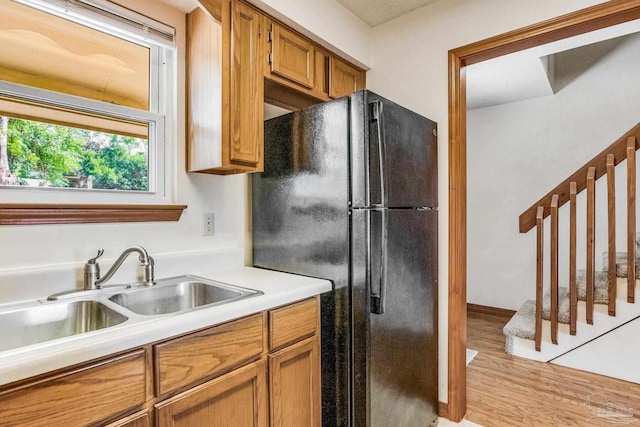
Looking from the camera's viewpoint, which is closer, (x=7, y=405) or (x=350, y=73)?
(x=7, y=405)

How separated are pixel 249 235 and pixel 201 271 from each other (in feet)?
1.17

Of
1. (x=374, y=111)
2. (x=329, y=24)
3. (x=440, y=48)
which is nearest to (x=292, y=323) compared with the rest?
(x=374, y=111)

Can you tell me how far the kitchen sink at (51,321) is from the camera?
116cm

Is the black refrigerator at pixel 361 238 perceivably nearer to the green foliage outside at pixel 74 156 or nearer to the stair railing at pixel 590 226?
Answer: the green foliage outside at pixel 74 156

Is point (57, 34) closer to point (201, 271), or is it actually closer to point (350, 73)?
point (201, 271)

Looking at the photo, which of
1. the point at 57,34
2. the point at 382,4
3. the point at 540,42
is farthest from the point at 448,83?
the point at 57,34

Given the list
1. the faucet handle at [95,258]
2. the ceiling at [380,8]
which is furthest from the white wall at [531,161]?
the faucet handle at [95,258]

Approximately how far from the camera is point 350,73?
2354 mm

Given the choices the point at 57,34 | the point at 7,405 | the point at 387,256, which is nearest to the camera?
the point at 7,405

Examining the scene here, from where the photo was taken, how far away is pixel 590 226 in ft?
8.46

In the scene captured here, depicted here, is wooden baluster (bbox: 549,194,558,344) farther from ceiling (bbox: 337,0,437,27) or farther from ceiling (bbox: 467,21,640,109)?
ceiling (bbox: 337,0,437,27)

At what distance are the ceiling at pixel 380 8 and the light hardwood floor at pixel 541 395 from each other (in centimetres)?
250

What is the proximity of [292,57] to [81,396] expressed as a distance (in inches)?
67.8

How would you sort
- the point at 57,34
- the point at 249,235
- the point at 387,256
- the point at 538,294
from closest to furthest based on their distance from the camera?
the point at 57,34, the point at 387,256, the point at 249,235, the point at 538,294
